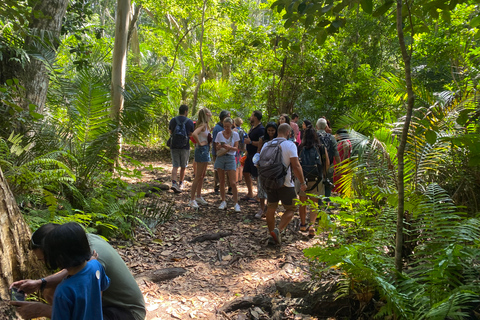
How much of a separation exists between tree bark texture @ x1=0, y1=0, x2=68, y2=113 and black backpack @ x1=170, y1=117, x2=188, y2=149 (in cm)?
287

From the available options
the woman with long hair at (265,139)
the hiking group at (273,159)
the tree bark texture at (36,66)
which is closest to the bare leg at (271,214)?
the hiking group at (273,159)

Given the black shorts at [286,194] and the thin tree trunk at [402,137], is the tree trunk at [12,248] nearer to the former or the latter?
the thin tree trunk at [402,137]

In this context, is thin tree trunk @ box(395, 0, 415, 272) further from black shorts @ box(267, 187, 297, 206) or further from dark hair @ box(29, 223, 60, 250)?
dark hair @ box(29, 223, 60, 250)

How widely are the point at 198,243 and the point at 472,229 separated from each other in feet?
12.3

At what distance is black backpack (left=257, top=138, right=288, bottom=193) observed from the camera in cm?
534

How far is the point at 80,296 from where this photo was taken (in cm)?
200

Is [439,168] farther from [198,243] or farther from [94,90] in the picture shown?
[94,90]

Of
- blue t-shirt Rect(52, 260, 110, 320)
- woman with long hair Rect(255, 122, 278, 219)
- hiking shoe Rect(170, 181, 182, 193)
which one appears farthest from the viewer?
hiking shoe Rect(170, 181, 182, 193)

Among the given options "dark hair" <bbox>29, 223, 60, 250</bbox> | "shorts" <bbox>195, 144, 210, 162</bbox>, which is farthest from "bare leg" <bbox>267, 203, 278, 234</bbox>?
"dark hair" <bbox>29, 223, 60, 250</bbox>

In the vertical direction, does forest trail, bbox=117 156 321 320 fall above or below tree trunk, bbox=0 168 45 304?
below

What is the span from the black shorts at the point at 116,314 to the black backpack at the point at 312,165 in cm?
410

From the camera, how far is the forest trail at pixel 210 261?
4.11 metres

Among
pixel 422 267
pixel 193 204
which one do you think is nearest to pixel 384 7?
pixel 422 267

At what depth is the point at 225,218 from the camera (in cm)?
700
